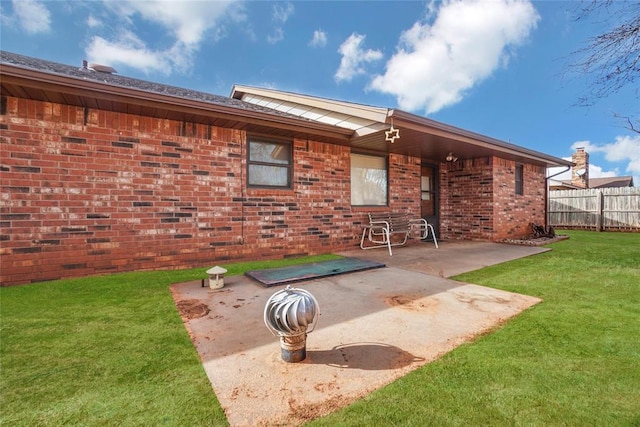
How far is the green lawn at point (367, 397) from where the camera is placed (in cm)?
145

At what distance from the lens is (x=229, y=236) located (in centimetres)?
532

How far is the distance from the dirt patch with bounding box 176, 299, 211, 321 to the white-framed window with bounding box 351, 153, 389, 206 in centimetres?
463

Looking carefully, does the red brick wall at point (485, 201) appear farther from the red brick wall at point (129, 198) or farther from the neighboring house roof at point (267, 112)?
the red brick wall at point (129, 198)

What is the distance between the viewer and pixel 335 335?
2.41 m

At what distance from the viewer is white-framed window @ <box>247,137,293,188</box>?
5.62 m

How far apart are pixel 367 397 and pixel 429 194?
27.7 feet

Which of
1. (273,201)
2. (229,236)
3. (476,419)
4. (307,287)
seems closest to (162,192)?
(229,236)

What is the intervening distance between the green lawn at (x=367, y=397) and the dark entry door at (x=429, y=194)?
19.3 feet

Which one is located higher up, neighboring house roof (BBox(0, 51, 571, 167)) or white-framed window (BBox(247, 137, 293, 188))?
neighboring house roof (BBox(0, 51, 571, 167))

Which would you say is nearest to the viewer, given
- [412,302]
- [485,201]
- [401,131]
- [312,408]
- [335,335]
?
[312,408]

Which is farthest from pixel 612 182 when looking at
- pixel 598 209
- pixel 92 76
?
pixel 92 76

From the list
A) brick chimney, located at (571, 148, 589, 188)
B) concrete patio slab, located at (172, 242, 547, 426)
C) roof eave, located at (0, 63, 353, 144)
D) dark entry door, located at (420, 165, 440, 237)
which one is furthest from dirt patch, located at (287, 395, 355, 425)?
Answer: brick chimney, located at (571, 148, 589, 188)

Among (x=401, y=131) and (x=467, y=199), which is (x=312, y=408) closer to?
(x=401, y=131)

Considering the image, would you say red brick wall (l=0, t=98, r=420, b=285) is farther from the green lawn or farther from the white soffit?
the green lawn
